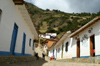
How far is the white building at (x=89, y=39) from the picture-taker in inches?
332

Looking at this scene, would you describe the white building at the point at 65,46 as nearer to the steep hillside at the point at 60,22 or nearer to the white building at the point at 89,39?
the white building at the point at 89,39

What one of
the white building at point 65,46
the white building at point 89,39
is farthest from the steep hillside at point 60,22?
the white building at point 89,39

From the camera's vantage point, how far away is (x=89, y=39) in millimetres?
9656

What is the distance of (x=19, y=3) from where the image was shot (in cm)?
727

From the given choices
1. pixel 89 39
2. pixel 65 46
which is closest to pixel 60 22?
pixel 65 46

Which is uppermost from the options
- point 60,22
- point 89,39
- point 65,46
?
point 60,22

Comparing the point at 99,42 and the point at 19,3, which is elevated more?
the point at 19,3

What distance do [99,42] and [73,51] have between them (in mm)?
4671

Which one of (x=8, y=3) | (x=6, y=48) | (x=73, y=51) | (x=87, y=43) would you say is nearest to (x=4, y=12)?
(x=8, y=3)

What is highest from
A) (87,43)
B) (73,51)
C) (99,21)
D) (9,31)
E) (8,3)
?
(8,3)

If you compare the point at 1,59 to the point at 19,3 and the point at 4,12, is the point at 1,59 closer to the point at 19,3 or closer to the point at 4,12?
the point at 4,12

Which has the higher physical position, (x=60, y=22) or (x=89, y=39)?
(x=60, y=22)

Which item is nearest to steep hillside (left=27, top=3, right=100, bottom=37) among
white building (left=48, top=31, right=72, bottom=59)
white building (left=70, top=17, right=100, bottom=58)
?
white building (left=48, top=31, right=72, bottom=59)

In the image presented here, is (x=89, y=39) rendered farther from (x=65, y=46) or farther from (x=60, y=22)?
(x=60, y=22)
